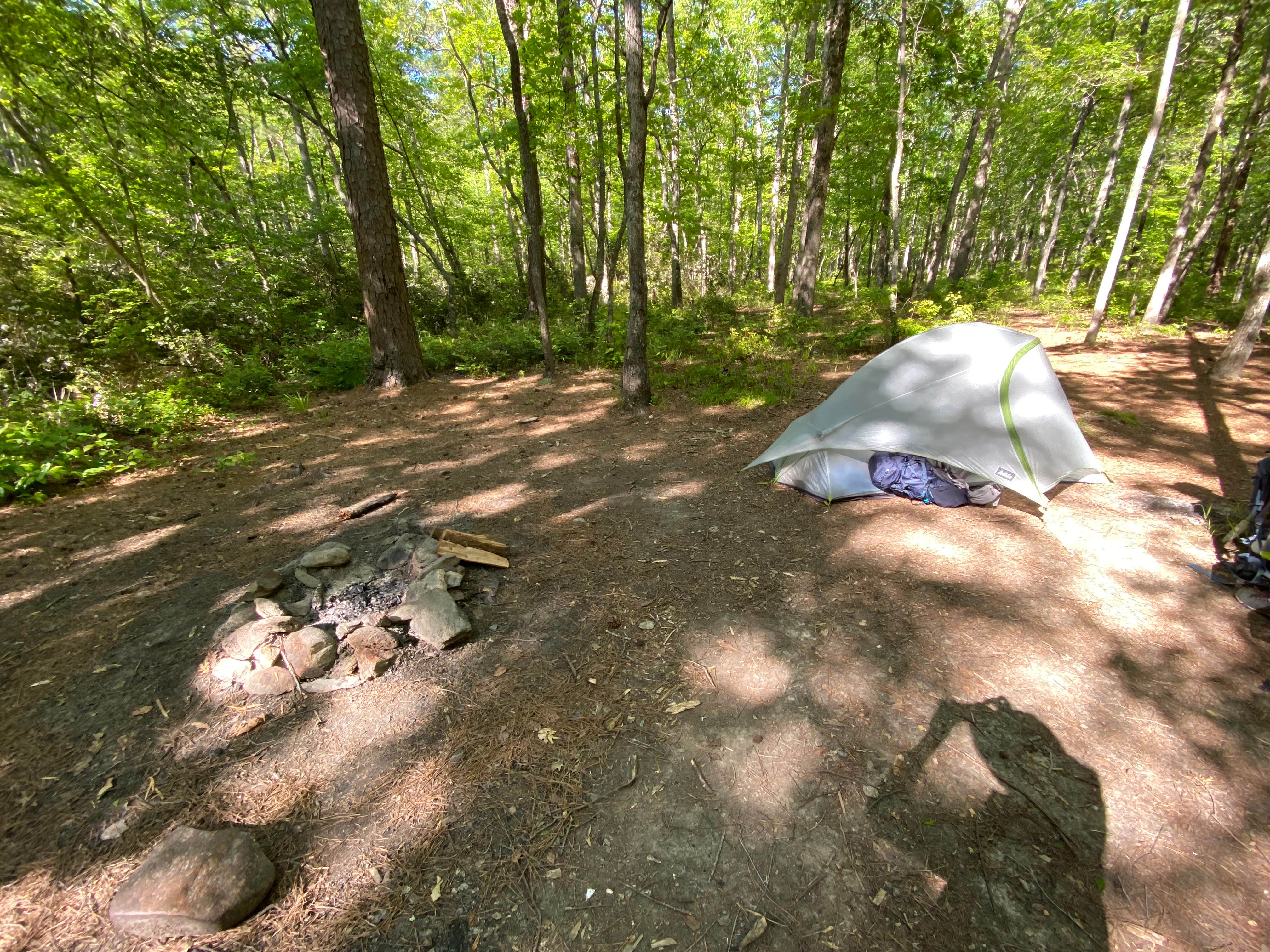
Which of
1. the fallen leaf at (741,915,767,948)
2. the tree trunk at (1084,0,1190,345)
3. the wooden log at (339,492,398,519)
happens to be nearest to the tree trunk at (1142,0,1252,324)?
the tree trunk at (1084,0,1190,345)

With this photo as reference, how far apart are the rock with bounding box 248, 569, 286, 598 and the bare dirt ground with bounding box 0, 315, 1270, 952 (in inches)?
15.9

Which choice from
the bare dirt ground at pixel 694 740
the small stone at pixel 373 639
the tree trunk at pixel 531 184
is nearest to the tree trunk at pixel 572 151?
the tree trunk at pixel 531 184

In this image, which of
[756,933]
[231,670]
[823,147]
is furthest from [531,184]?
[756,933]

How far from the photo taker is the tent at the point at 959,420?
4.84 m

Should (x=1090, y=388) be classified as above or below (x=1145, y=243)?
below

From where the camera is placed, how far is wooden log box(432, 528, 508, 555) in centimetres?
412

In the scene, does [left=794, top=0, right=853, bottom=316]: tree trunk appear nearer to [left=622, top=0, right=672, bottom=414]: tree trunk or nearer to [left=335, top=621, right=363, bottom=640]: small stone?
[left=622, top=0, right=672, bottom=414]: tree trunk

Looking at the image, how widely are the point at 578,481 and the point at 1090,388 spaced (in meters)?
8.92

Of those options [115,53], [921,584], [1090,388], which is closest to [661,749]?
[921,584]

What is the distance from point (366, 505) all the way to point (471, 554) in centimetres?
184

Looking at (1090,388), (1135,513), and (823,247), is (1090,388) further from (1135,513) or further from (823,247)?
(823,247)

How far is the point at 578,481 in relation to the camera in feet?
19.3

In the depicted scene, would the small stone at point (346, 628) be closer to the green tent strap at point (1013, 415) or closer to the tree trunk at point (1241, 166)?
the green tent strap at point (1013, 415)

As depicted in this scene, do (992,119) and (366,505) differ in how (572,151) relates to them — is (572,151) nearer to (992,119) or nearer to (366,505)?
(366,505)
